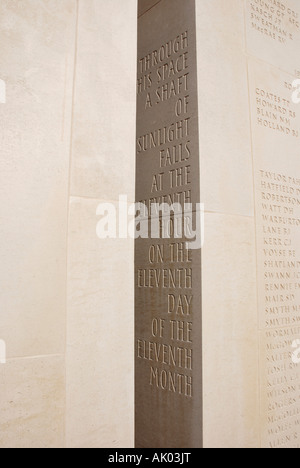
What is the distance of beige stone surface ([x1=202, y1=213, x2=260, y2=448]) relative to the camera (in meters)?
2.23

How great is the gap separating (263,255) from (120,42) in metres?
1.41

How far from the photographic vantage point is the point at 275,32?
111 inches

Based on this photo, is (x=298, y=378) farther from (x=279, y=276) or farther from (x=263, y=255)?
(x=263, y=255)

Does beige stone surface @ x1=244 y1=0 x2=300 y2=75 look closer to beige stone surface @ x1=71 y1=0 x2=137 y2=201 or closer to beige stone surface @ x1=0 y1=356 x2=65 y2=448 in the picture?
beige stone surface @ x1=71 y1=0 x2=137 y2=201

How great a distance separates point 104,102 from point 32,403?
1.24m

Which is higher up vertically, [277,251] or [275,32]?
[275,32]

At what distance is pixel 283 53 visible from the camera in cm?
285

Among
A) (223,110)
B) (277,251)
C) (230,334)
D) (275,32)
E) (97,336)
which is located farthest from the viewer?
(275,32)

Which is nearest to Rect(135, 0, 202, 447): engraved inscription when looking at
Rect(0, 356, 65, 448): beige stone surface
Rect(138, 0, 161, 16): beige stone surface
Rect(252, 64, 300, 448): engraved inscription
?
Rect(138, 0, 161, 16): beige stone surface

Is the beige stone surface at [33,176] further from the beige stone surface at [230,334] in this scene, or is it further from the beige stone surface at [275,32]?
the beige stone surface at [275,32]

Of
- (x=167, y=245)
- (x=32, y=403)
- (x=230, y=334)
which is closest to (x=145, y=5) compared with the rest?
(x=167, y=245)

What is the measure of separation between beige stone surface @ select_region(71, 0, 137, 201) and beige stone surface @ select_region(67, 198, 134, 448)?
130 millimetres

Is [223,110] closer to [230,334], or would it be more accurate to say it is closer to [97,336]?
[230,334]
